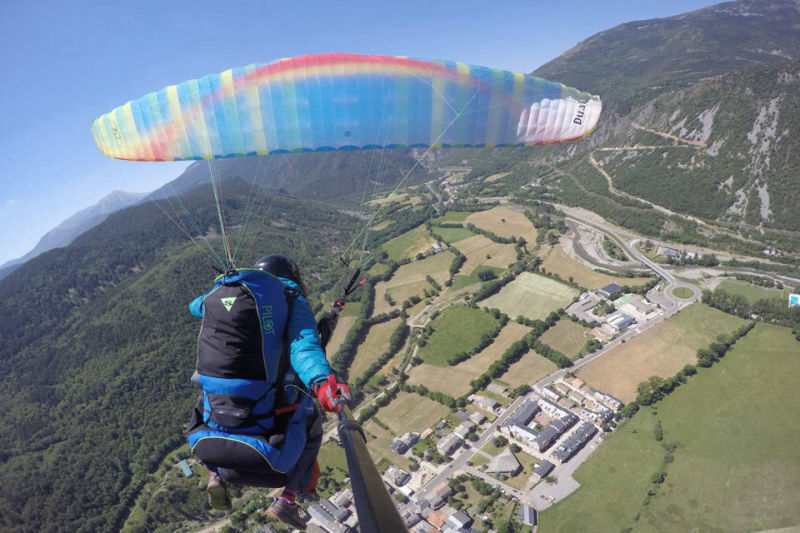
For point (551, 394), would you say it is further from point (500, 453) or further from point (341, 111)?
point (341, 111)

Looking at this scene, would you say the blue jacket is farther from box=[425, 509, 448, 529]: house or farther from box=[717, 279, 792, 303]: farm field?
box=[717, 279, 792, 303]: farm field

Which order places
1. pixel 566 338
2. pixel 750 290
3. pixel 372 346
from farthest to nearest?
pixel 372 346
pixel 750 290
pixel 566 338

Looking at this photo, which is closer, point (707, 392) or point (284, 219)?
point (707, 392)

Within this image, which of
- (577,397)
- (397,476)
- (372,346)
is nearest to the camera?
(397,476)

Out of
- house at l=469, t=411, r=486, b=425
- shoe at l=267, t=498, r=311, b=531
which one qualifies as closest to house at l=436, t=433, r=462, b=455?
house at l=469, t=411, r=486, b=425

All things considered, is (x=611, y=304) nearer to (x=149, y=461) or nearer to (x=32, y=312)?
(x=149, y=461)

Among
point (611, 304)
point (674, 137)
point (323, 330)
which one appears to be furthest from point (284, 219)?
point (323, 330)

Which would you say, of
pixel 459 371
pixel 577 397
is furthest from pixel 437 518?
pixel 577 397
